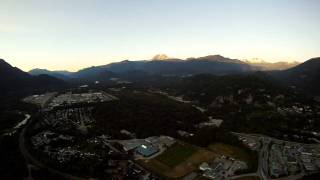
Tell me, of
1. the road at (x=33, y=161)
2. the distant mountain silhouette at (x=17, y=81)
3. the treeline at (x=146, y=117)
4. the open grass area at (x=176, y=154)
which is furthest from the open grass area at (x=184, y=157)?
the distant mountain silhouette at (x=17, y=81)

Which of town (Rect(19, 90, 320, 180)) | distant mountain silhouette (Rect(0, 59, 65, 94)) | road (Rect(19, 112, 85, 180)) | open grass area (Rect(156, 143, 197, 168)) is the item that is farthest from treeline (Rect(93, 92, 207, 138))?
distant mountain silhouette (Rect(0, 59, 65, 94))

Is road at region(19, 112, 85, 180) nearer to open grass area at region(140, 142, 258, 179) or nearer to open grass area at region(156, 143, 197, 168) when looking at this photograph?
open grass area at region(140, 142, 258, 179)

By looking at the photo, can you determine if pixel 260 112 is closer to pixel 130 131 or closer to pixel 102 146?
pixel 130 131

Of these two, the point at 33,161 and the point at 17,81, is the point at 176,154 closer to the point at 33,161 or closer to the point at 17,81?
the point at 33,161

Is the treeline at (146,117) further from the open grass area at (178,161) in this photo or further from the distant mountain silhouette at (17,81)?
the distant mountain silhouette at (17,81)

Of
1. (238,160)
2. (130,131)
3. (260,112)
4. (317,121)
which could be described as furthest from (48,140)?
(317,121)

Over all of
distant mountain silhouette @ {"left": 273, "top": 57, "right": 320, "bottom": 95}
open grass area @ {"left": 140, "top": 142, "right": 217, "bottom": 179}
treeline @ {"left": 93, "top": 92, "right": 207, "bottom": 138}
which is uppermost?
distant mountain silhouette @ {"left": 273, "top": 57, "right": 320, "bottom": 95}
